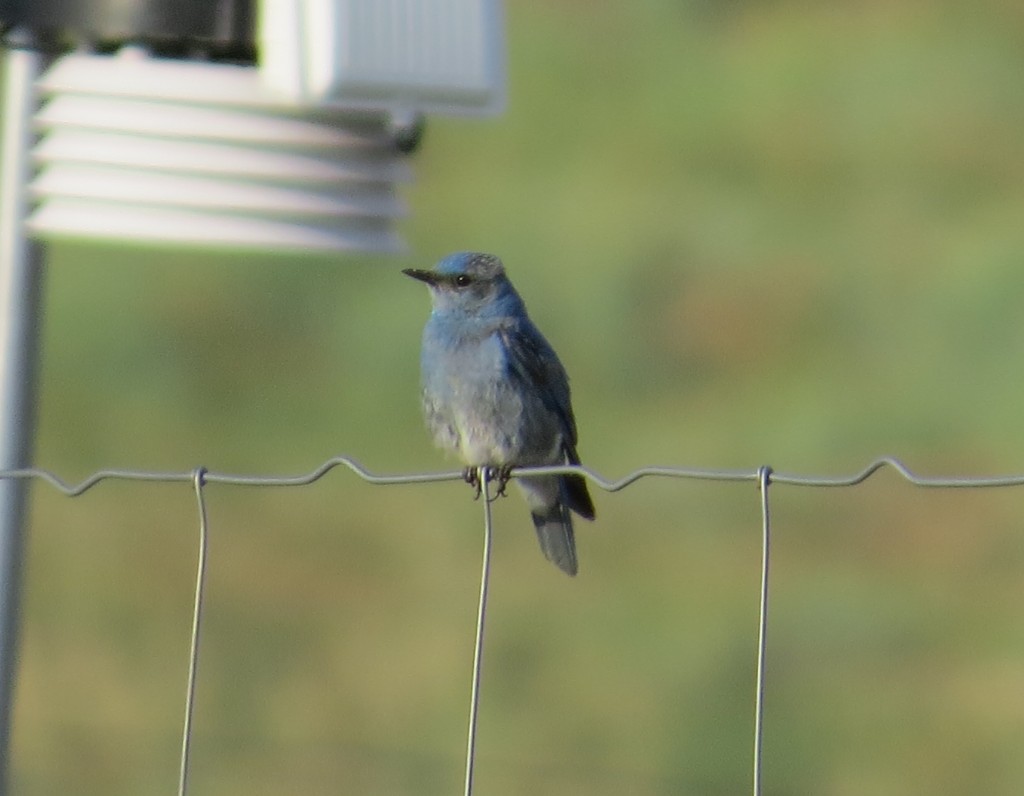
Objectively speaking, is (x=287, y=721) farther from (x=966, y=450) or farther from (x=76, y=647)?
(x=966, y=450)

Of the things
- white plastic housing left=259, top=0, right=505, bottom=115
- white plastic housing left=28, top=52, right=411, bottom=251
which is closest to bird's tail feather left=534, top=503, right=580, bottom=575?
white plastic housing left=28, top=52, right=411, bottom=251

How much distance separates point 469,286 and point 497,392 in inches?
15.5

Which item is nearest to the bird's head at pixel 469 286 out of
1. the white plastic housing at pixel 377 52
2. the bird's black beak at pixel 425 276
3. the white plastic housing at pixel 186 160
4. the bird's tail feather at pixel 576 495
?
the bird's black beak at pixel 425 276

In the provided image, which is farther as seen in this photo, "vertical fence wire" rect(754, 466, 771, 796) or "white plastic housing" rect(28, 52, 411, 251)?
"white plastic housing" rect(28, 52, 411, 251)

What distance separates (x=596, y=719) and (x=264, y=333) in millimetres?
4634

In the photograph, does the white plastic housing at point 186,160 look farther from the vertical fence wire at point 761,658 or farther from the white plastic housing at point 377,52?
the vertical fence wire at point 761,658

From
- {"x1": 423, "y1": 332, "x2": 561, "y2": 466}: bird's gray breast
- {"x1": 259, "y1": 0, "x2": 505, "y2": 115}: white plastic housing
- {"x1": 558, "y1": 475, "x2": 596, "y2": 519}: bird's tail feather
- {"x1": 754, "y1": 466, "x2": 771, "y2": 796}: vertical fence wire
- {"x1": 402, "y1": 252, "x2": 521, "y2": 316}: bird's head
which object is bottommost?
{"x1": 754, "y1": 466, "x2": 771, "y2": 796}: vertical fence wire

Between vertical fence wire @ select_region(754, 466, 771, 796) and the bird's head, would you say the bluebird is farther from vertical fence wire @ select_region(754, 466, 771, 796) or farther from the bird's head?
vertical fence wire @ select_region(754, 466, 771, 796)

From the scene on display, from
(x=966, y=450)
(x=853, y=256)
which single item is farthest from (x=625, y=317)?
(x=966, y=450)

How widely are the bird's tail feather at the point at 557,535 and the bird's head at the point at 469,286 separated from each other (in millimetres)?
596

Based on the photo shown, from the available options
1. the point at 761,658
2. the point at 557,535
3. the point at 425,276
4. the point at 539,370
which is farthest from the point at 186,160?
the point at 557,535

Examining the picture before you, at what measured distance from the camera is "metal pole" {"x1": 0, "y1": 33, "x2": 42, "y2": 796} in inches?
165

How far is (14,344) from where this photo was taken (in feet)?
Answer: 14.2

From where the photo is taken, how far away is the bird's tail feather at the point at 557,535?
5.62 metres
